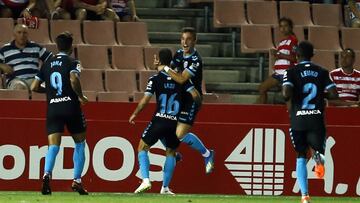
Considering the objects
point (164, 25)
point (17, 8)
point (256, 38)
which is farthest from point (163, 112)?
point (164, 25)

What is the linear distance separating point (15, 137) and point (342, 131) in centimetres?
453

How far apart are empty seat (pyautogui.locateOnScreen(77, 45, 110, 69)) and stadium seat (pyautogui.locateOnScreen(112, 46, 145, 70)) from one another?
21 centimetres

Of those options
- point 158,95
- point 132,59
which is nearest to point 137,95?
point 132,59

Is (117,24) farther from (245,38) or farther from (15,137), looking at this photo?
(15,137)

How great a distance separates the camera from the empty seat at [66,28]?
71.0ft

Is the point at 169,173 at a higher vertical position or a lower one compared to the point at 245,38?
lower

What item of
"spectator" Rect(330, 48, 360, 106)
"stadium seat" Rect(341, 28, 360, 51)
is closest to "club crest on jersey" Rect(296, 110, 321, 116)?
"spectator" Rect(330, 48, 360, 106)

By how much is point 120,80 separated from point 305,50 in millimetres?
5688

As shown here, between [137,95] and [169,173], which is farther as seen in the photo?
[137,95]

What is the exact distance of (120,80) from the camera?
21.3m

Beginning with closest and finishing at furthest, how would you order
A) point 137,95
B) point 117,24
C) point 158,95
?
point 158,95, point 137,95, point 117,24

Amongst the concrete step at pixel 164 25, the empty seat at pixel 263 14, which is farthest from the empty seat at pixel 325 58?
the concrete step at pixel 164 25

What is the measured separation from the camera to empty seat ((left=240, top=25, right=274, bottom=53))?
22.5 metres

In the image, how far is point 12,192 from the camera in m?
18.5
